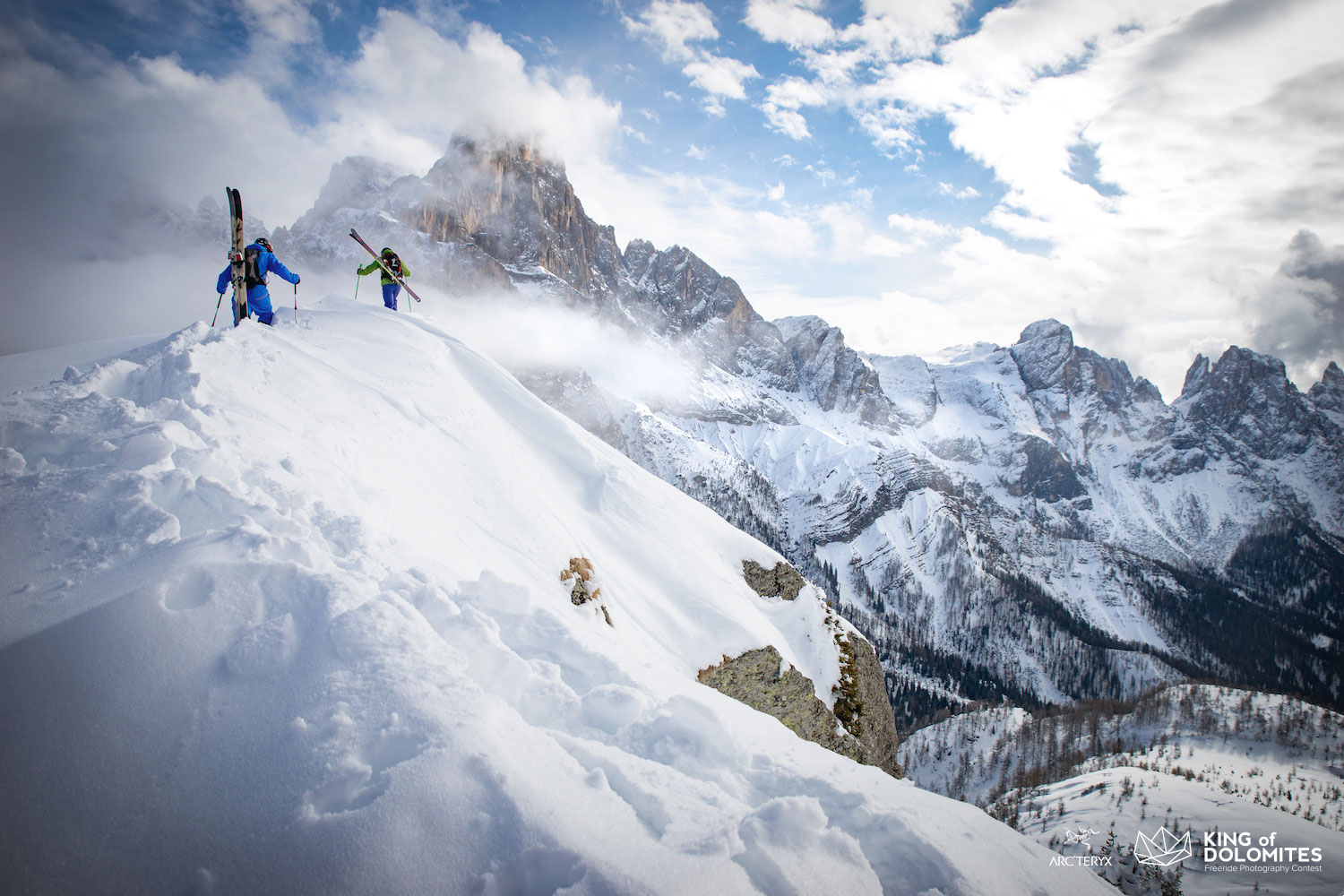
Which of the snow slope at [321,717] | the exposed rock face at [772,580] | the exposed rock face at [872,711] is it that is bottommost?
the exposed rock face at [872,711]

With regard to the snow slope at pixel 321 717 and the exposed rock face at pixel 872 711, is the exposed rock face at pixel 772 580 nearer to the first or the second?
the exposed rock face at pixel 872 711

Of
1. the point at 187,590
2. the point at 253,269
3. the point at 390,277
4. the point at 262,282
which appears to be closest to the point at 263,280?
the point at 262,282

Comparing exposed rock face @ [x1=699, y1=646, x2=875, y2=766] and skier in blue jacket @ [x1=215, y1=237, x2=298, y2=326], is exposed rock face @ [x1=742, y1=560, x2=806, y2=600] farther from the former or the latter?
skier in blue jacket @ [x1=215, y1=237, x2=298, y2=326]

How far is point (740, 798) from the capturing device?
16.0 ft

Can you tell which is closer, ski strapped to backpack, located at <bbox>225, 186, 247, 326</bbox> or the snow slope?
the snow slope

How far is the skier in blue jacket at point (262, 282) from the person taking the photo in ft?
42.5

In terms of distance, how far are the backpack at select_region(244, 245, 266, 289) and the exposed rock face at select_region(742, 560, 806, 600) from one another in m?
16.2

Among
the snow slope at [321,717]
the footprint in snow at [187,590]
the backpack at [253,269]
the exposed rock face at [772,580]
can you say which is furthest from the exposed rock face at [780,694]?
the backpack at [253,269]

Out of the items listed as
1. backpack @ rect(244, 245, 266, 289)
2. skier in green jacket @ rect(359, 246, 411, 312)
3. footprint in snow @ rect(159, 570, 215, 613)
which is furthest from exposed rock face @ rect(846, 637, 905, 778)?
skier in green jacket @ rect(359, 246, 411, 312)

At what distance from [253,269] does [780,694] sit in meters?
17.7

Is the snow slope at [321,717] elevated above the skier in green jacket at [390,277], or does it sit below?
below

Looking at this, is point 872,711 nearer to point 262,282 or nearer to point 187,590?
point 187,590

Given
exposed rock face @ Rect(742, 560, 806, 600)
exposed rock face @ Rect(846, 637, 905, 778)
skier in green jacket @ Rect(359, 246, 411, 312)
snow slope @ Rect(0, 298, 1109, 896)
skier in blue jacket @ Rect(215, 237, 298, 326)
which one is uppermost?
skier in green jacket @ Rect(359, 246, 411, 312)

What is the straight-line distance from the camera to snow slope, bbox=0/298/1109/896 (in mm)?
3307
